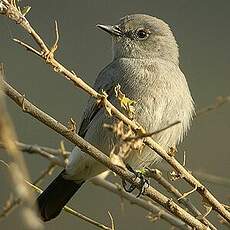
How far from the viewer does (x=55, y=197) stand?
3.15 meters

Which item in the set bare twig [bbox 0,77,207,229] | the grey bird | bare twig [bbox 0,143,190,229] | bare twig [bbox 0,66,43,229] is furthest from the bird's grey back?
bare twig [bbox 0,66,43,229]

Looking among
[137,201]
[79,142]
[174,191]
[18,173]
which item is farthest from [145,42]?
[18,173]

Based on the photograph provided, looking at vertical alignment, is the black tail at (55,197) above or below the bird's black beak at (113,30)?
below

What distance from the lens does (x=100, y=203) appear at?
18.1 ft

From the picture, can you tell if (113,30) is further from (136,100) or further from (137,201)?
(137,201)

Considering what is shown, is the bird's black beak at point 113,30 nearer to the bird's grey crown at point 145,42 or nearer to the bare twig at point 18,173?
the bird's grey crown at point 145,42

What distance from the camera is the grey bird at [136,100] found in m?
2.87

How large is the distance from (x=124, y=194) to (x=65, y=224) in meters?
3.14

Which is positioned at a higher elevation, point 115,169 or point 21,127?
point 115,169

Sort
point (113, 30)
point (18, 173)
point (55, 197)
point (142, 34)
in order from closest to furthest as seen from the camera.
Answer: point (18, 173)
point (55, 197)
point (113, 30)
point (142, 34)

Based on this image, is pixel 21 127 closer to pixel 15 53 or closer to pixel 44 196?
pixel 15 53

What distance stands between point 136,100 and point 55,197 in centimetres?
62

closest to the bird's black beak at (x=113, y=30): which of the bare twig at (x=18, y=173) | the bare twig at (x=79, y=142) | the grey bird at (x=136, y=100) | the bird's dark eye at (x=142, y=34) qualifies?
the grey bird at (x=136, y=100)

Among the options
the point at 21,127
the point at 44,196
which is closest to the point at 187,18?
the point at 21,127
